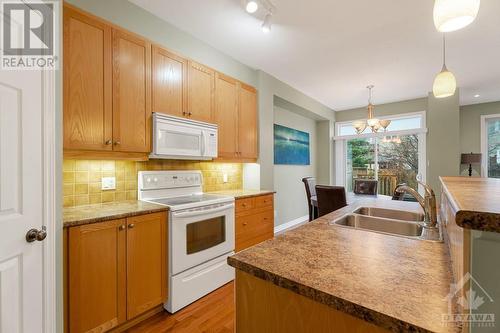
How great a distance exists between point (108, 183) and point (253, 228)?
1.67 metres

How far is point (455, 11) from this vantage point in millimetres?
1032

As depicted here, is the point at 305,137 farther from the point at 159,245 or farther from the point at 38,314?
the point at 38,314

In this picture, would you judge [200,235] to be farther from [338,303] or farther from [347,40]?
[347,40]

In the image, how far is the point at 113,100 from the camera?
6.13 ft

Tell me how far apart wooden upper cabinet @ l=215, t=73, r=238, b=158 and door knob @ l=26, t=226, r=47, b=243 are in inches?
72.7

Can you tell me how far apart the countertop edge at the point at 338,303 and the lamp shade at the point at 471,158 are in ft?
18.4

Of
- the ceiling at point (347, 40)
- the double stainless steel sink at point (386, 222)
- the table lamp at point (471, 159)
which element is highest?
the ceiling at point (347, 40)

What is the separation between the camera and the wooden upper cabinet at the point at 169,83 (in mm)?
2162

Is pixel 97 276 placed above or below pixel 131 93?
below

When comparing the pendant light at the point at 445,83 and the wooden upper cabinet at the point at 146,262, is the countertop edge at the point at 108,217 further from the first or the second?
the pendant light at the point at 445,83

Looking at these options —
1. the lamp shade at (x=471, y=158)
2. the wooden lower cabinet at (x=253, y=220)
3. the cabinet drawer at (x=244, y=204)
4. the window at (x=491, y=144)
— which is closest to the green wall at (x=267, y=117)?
the wooden lower cabinet at (x=253, y=220)

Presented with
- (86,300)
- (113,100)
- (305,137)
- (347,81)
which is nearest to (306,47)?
(347,81)

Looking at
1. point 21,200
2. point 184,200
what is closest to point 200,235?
point 184,200

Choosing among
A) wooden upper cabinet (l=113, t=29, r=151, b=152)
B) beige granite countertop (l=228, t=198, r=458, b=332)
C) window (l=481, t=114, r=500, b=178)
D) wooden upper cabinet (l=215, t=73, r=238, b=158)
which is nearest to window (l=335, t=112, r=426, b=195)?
window (l=481, t=114, r=500, b=178)
